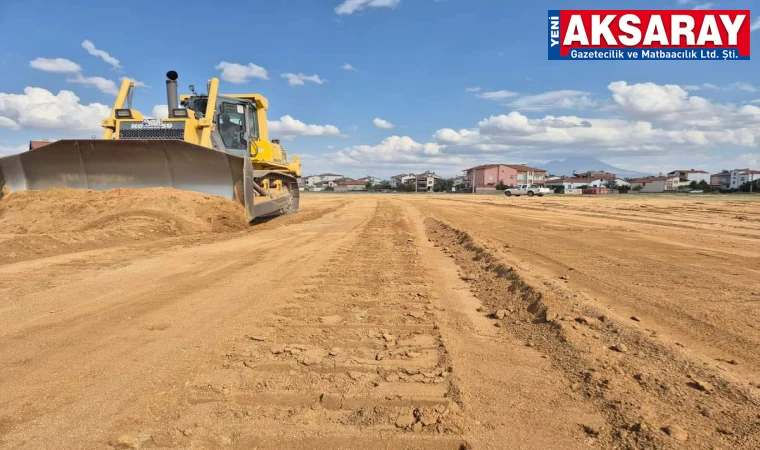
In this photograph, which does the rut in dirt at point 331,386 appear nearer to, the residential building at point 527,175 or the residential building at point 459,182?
the residential building at point 527,175

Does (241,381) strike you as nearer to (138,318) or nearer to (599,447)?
(138,318)

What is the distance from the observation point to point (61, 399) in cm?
241

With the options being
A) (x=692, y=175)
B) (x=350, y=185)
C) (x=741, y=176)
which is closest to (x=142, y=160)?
(x=350, y=185)

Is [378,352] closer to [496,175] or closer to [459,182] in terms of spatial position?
[496,175]

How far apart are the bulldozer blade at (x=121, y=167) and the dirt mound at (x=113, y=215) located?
13.6 inches

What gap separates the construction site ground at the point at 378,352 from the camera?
2152mm

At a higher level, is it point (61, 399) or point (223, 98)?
point (223, 98)

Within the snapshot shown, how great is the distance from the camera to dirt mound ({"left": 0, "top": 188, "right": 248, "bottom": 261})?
7.97 meters

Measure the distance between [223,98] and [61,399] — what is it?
10.8 m

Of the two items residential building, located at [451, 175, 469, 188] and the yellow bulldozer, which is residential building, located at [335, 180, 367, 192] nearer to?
residential building, located at [451, 175, 469, 188]

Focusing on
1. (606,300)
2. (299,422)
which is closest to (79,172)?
(299,422)

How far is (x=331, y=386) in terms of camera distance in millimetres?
2570

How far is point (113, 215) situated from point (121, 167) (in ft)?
4.90

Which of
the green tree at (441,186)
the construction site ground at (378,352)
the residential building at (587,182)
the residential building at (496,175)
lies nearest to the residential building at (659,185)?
the residential building at (587,182)
